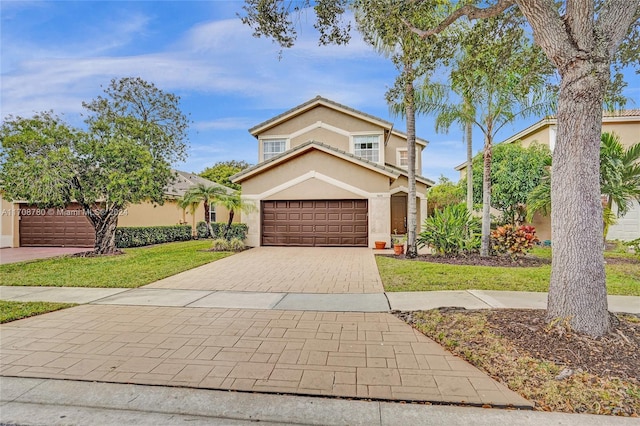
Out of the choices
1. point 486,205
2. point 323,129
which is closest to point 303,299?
point 486,205

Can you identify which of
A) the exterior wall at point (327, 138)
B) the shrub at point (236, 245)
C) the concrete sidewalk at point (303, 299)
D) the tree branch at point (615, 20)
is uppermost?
the exterior wall at point (327, 138)

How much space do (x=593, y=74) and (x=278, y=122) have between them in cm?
1840

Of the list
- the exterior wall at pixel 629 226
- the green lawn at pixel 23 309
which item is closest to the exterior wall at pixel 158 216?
the green lawn at pixel 23 309

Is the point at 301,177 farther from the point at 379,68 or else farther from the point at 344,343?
the point at 344,343

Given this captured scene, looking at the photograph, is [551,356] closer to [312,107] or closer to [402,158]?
[312,107]

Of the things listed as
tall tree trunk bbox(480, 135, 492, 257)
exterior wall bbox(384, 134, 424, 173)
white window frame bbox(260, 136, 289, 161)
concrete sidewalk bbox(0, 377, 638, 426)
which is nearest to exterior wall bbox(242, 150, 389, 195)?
white window frame bbox(260, 136, 289, 161)

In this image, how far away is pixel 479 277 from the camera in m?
8.77

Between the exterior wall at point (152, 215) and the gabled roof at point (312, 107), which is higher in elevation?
the gabled roof at point (312, 107)

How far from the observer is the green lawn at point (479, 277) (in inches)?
301

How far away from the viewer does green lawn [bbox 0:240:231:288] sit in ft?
28.6

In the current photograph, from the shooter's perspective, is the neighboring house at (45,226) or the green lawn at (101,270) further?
the neighboring house at (45,226)

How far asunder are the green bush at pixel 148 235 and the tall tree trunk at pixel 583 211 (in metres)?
18.9

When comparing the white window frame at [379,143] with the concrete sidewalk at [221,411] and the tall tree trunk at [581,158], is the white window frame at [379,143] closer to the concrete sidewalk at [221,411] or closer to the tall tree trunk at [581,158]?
the tall tree trunk at [581,158]

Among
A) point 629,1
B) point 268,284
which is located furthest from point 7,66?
point 629,1
